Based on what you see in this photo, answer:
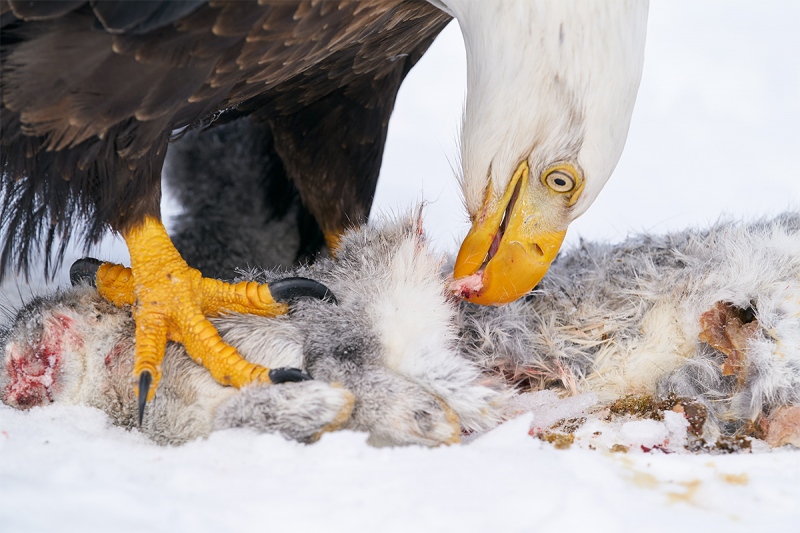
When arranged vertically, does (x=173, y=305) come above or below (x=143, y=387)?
above

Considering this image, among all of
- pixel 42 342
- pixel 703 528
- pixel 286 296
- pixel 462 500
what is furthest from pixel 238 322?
pixel 703 528

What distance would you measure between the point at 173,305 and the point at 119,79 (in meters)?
0.51

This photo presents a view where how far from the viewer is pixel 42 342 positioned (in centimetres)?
175

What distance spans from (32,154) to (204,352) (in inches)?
22.2

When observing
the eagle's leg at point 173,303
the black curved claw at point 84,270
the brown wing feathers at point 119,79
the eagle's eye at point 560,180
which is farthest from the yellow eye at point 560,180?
the black curved claw at point 84,270

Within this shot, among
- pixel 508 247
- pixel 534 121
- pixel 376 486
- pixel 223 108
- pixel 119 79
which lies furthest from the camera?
pixel 223 108

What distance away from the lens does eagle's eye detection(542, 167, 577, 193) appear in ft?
5.86

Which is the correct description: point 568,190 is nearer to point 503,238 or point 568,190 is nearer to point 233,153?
point 503,238

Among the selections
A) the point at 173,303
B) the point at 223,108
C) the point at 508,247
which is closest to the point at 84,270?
the point at 173,303

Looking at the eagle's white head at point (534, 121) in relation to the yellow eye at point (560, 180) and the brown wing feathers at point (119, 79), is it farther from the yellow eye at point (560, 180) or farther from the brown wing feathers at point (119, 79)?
the brown wing feathers at point (119, 79)

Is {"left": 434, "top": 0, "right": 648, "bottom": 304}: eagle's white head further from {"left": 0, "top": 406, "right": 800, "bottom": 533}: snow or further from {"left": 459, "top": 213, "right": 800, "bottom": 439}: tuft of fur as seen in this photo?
{"left": 0, "top": 406, "right": 800, "bottom": 533}: snow

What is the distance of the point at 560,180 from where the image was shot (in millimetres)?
1799

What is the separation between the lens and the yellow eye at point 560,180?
179cm

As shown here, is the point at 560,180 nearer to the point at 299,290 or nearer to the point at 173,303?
the point at 299,290
